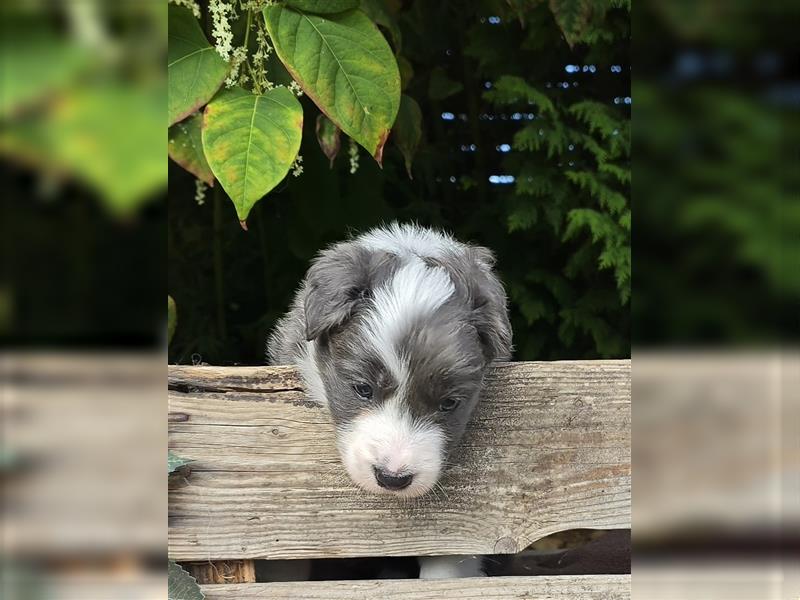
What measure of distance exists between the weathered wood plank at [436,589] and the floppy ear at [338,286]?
0.66 meters

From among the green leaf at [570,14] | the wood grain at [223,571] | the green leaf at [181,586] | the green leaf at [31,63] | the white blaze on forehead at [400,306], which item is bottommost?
the green leaf at [181,586]

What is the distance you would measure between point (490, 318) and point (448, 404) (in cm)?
32

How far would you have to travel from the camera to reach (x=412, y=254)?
261 centimetres

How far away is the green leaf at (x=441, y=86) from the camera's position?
3.53 metres

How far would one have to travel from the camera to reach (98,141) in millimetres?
1011

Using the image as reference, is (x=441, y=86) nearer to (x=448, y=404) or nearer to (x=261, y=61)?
(x=261, y=61)

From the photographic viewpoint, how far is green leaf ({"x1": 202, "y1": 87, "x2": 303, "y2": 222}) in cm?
218

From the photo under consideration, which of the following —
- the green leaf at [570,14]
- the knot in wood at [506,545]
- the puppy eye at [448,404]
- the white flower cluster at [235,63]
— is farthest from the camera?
the green leaf at [570,14]

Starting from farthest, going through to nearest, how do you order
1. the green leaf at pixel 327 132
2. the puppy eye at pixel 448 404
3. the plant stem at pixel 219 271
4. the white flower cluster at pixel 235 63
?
the plant stem at pixel 219 271 < the green leaf at pixel 327 132 < the white flower cluster at pixel 235 63 < the puppy eye at pixel 448 404

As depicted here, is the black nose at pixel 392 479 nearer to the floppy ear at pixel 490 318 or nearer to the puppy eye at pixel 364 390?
the puppy eye at pixel 364 390

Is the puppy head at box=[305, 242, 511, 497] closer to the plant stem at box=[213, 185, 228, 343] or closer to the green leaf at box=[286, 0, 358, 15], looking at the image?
the green leaf at box=[286, 0, 358, 15]

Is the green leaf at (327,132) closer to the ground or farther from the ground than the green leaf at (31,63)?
farther from the ground

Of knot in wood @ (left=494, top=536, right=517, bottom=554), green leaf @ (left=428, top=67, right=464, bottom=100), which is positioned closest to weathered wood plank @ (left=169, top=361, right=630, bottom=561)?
knot in wood @ (left=494, top=536, right=517, bottom=554)

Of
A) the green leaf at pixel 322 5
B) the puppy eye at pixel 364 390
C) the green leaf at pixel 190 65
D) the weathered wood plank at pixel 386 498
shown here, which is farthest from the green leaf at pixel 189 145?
the puppy eye at pixel 364 390
